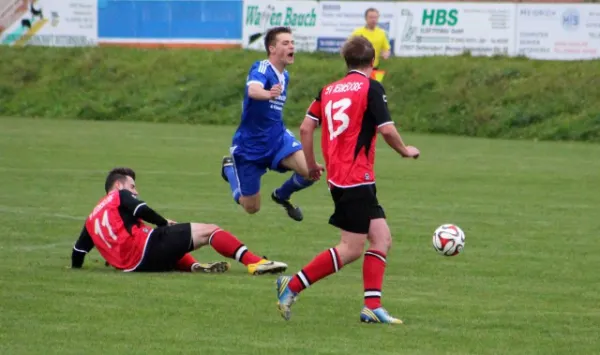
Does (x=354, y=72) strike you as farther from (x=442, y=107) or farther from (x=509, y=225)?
(x=442, y=107)

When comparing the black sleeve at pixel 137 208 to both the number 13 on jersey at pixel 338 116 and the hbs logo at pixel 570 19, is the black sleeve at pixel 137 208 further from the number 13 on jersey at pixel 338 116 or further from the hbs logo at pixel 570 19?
the hbs logo at pixel 570 19

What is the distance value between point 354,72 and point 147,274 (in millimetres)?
2881

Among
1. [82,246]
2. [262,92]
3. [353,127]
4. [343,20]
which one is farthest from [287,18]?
[353,127]

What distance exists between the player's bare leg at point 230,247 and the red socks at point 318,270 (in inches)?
77.1

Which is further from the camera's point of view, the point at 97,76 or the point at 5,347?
the point at 97,76

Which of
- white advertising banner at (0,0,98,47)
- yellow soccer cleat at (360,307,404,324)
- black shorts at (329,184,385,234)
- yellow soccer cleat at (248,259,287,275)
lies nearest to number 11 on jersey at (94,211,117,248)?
yellow soccer cleat at (248,259,287,275)

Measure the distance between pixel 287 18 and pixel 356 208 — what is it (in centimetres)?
2632

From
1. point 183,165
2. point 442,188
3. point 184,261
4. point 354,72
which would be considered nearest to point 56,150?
point 183,165

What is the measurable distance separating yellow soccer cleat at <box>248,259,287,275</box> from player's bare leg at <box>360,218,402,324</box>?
207 cm

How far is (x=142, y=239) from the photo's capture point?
1027 cm

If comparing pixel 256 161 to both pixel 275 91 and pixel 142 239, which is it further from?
pixel 142 239

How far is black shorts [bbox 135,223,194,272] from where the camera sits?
10.3 metres

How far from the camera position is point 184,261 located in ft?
35.0

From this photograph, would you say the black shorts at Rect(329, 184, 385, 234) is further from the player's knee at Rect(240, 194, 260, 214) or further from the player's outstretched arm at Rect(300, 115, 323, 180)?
the player's knee at Rect(240, 194, 260, 214)
